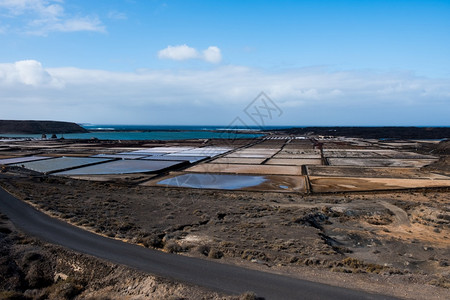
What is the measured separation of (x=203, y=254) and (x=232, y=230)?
167 inches

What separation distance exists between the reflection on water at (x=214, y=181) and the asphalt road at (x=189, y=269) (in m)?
17.4

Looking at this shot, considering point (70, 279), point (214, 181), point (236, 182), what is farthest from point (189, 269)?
point (214, 181)

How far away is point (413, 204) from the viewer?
78.7 ft

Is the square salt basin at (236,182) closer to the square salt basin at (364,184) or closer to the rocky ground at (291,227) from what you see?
the square salt basin at (364,184)

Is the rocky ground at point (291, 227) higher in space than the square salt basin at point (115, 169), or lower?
lower

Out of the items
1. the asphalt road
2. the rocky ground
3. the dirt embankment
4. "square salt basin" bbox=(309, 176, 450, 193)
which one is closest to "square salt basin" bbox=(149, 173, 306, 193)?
"square salt basin" bbox=(309, 176, 450, 193)

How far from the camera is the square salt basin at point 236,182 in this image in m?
32.0

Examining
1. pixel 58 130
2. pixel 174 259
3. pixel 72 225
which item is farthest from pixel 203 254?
pixel 58 130

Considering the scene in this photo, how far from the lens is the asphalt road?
10148 mm

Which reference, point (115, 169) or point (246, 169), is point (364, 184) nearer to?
point (246, 169)

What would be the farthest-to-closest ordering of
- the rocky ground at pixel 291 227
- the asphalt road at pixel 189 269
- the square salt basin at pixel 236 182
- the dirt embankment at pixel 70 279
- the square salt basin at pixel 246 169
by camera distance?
1. the square salt basin at pixel 246 169
2. the square salt basin at pixel 236 182
3. the rocky ground at pixel 291 227
4. the dirt embankment at pixel 70 279
5. the asphalt road at pixel 189 269

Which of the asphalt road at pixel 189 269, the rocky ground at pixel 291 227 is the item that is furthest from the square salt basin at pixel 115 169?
the asphalt road at pixel 189 269

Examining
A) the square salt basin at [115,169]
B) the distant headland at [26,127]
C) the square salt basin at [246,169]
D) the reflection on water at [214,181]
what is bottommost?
the reflection on water at [214,181]

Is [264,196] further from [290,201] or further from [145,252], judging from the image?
[145,252]
